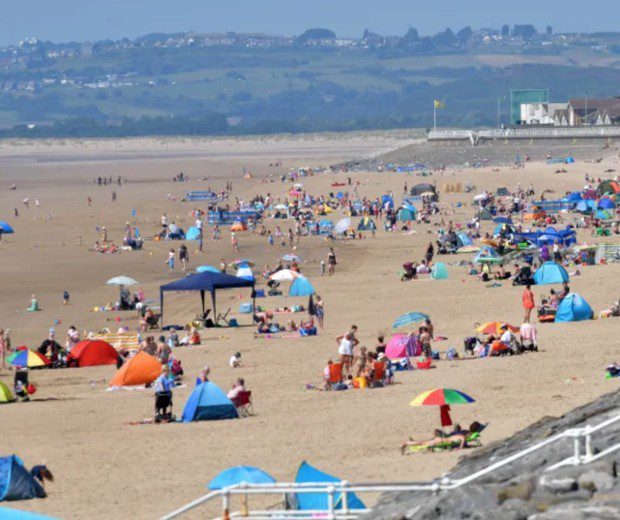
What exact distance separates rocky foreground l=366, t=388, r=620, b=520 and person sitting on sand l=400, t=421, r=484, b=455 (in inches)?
150

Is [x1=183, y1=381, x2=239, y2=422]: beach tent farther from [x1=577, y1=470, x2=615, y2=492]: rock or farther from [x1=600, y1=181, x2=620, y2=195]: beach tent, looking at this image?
[x1=600, y1=181, x2=620, y2=195]: beach tent

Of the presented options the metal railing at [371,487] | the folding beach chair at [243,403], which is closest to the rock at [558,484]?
the metal railing at [371,487]

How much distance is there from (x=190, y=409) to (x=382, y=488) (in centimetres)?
852

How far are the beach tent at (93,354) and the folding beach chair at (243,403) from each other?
523cm

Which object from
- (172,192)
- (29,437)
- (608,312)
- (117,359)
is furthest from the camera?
(172,192)

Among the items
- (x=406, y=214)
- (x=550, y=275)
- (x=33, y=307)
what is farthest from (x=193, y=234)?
(x=550, y=275)

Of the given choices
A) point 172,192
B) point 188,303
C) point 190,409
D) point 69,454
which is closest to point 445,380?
point 190,409

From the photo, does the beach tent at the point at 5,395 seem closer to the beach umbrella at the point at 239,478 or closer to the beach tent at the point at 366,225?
the beach umbrella at the point at 239,478

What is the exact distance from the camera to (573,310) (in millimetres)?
23297

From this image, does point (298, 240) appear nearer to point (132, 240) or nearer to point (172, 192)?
point (132, 240)

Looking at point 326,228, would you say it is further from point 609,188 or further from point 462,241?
point 609,188

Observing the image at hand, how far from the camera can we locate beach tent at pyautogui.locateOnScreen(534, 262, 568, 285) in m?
27.8

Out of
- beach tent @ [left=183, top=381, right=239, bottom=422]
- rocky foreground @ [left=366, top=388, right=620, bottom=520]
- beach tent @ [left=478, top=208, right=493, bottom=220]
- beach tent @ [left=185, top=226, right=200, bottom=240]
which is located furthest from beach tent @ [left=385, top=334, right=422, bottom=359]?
beach tent @ [left=478, top=208, right=493, bottom=220]

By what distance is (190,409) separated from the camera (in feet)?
56.5
